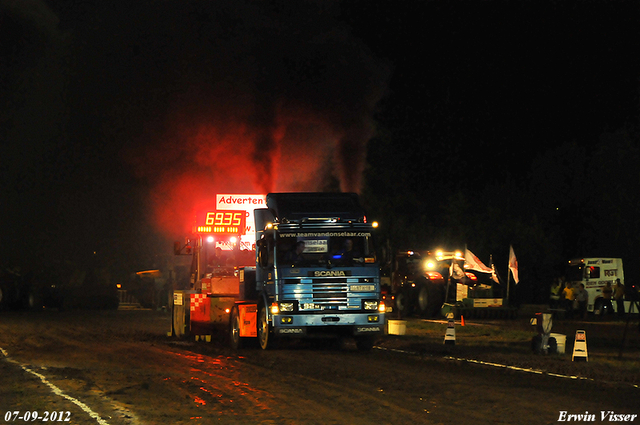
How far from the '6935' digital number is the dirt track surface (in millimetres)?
114

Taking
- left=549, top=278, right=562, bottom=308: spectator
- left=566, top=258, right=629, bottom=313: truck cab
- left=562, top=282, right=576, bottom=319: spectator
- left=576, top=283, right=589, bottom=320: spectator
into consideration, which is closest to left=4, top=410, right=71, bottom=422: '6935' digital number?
left=562, top=282, right=576, bottom=319: spectator

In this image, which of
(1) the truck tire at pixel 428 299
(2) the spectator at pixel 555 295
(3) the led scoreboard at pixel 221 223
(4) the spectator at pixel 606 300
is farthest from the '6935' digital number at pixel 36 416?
(4) the spectator at pixel 606 300

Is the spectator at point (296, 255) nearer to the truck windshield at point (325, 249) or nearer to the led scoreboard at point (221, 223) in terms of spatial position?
the truck windshield at point (325, 249)

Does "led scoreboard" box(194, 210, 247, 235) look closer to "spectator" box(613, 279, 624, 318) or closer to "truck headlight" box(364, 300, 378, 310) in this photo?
"truck headlight" box(364, 300, 378, 310)

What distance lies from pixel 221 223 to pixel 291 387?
13082 mm

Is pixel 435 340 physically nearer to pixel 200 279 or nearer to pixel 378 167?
pixel 200 279

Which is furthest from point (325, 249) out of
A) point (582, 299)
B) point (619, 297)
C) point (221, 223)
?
point (619, 297)

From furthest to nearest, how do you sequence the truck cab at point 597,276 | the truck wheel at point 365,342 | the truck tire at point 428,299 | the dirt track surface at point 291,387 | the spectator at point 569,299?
the truck cab at point 597,276, the spectator at point 569,299, the truck tire at point 428,299, the truck wheel at point 365,342, the dirt track surface at point 291,387

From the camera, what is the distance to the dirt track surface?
31.8 ft

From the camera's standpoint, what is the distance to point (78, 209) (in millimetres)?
59000

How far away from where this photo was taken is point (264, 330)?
17.9 metres

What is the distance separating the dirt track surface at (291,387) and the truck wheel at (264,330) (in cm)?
23

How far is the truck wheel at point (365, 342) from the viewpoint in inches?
723

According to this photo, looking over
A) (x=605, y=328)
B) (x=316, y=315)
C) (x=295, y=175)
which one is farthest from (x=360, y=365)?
(x=295, y=175)
